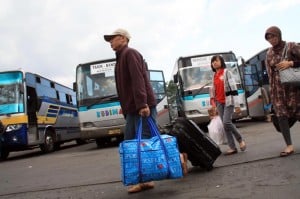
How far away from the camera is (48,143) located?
1880 centimetres

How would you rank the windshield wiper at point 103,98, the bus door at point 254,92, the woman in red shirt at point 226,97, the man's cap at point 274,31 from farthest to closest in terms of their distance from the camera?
the bus door at point 254,92, the windshield wiper at point 103,98, the woman in red shirt at point 226,97, the man's cap at point 274,31

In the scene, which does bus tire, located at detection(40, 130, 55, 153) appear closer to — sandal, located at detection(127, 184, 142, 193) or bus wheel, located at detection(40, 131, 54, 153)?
bus wheel, located at detection(40, 131, 54, 153)

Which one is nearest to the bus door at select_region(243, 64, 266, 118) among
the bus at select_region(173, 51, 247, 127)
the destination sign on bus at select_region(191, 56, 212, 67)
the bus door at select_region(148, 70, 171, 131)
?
the bus at select_region(173, 51, 247, 127)

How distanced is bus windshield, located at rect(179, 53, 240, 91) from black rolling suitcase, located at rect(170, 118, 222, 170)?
11606 millimetres

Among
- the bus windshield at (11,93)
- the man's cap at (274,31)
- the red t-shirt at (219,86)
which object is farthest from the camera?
the bus windshield at (11,93)

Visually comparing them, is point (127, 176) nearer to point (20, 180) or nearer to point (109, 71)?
point (20, 180)

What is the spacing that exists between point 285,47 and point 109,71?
9.49 meters

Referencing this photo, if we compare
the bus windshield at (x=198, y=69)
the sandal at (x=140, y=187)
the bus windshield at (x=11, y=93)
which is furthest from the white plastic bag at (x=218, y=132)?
the bus windshield at (x=198, y=69)

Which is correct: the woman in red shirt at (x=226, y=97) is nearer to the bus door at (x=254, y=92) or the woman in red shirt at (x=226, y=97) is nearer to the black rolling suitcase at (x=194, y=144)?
the black rolling suitcase at (x=194, y=144)

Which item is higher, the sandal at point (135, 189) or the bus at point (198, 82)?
the bus at point (198, 82)

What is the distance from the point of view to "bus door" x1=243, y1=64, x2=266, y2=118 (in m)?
21.2

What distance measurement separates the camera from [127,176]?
559cm

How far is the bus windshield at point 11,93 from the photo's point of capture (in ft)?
53.2

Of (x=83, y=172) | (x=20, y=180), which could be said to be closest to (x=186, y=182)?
(x=83, y=172)
